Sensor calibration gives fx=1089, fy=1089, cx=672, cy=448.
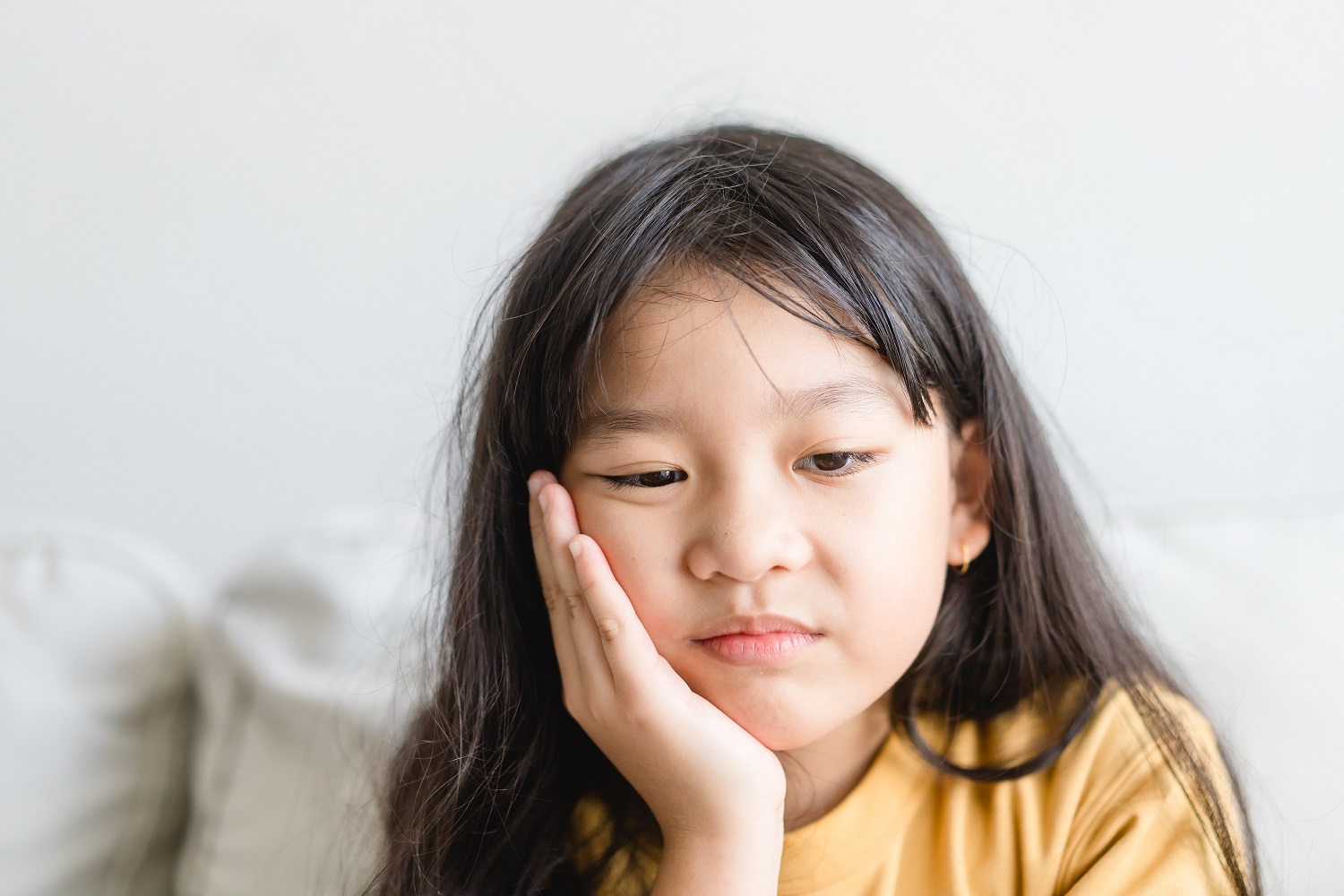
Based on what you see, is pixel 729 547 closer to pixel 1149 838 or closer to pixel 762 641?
pixel 762 641

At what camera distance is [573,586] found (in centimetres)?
81

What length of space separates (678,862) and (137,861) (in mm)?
637

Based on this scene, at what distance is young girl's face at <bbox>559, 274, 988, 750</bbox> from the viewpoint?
2.35 feet

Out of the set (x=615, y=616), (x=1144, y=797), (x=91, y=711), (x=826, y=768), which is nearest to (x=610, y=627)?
(x=615, y=616)

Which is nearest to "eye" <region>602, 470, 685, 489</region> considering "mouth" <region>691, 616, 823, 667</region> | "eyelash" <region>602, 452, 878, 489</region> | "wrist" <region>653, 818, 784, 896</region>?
"eyelash" <region>602, 452, 878, 489</region>

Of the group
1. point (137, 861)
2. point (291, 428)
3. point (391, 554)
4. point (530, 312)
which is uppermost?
point (530, 312)

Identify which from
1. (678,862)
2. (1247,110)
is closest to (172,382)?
(678,862)

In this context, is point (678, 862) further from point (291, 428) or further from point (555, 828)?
point (291, 428)

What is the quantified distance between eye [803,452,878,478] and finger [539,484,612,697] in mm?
185

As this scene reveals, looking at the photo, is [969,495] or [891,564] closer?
[891,564]

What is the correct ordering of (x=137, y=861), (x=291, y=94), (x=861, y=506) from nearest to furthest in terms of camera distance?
(x=861, y=506) → (x=137, y=861) → (x=291, y=94)

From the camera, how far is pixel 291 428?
134 cm

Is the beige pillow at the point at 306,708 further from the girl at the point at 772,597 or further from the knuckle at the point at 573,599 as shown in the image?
the knuckle at the point at 573,599

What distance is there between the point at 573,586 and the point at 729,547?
6.0 inches
